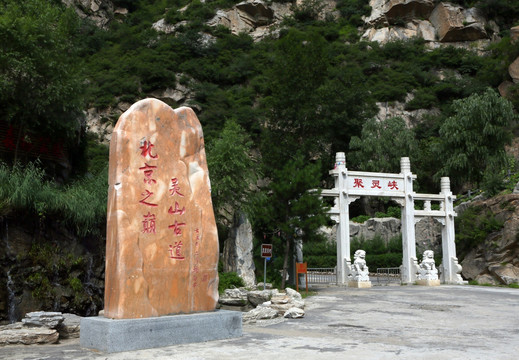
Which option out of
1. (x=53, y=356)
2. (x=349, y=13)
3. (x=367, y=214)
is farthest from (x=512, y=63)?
(x=53, y=356)

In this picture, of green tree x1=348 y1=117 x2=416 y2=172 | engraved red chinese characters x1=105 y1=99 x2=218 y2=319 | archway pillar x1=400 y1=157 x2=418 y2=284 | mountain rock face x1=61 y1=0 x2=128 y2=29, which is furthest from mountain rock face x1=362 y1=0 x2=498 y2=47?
engraved red chinese characters x1=105 y1=99 x2=218 y2=319

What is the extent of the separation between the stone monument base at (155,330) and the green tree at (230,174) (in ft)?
21.8

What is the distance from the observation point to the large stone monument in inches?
222

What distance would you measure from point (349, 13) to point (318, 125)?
27765 millimetres

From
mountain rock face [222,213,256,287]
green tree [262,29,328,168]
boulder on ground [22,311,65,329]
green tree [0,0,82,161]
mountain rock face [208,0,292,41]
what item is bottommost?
boulder on ground [22,311,65,329]

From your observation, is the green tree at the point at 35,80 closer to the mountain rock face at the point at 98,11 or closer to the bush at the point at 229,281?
the bush at the point at 229,281

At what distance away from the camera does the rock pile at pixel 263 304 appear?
8281mm

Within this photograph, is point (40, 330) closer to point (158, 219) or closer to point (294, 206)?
point (158, 219)

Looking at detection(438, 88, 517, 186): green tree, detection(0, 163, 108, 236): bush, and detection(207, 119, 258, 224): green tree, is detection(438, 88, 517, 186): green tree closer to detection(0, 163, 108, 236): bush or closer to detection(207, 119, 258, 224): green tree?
detection(207, 119, 258, 224): green tree

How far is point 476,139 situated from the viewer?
25.5 m

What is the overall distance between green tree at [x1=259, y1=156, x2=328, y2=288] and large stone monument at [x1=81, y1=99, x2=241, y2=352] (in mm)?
5908

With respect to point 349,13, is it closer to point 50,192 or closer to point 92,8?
point 92,8

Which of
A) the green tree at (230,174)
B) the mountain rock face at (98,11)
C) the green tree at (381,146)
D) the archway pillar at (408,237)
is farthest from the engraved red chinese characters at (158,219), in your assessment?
the mountain rock face at (98,11)

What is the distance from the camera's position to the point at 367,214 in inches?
1174
